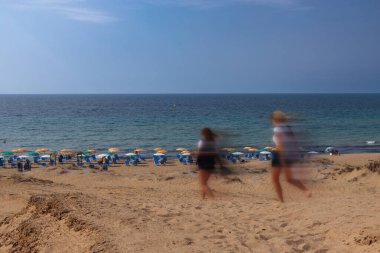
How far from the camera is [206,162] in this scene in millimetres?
6848

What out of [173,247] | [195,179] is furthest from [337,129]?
[173,247]

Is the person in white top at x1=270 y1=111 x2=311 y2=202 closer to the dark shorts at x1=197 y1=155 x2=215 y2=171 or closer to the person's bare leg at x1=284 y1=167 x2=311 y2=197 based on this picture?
the person's bare leg at x1=284 y1=167 x2=311 y2=197

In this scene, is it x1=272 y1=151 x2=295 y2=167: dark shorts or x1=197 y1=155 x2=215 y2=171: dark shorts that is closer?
x1=272 y1=151 x2=295 y2=167: dark shorts

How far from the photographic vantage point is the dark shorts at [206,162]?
6.79 meters

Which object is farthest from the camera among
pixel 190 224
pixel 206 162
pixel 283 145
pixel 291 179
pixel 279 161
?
pixel 190 224

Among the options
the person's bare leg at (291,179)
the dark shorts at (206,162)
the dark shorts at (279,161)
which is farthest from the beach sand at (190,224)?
the dark shorts at (206,162)

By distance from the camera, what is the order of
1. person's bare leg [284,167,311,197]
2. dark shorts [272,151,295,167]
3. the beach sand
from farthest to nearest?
the beach sand → person's bare leg [284,167,311,197] → dark shorts [272,151,295,167]

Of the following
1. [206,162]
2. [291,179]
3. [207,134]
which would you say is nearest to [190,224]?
[206,162]

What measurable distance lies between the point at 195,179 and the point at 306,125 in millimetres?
14447

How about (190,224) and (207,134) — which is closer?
(207,134)

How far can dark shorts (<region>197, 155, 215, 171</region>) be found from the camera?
679 centimetres

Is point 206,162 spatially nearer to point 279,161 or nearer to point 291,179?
point 279,161

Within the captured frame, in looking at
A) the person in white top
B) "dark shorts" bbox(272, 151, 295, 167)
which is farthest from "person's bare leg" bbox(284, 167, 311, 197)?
"dark shorts" bbox(272, 151, 295, 167)

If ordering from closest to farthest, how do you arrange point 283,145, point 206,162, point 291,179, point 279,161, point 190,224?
point 283,145, point 279,161, point 291,179, point 206,162, point 190,224
